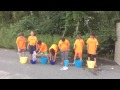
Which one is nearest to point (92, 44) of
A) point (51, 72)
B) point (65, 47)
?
point (65, 47)

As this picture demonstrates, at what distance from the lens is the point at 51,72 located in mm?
12469

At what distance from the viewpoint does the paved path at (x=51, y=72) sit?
11.6 metres

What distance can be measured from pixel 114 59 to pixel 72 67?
335 cm

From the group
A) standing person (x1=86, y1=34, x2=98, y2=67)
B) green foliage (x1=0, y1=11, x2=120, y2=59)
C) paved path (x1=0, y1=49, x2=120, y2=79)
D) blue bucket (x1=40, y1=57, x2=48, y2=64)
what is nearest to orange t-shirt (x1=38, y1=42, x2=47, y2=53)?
blue bucket (x1=40, y1=57, x2=48, y2=64)

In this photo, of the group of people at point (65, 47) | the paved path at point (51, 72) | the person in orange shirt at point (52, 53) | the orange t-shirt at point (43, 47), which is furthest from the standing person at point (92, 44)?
the orange t-shirt at point (43, 47)

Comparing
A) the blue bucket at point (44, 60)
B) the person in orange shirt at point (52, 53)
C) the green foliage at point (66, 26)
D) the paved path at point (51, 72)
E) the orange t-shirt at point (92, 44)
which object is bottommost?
the paved path at point (51, 72)

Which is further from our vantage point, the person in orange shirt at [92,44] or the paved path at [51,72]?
the person in orange shirt at [92,44]

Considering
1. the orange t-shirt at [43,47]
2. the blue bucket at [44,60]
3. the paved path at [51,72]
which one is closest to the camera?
the paved path at [51,72]

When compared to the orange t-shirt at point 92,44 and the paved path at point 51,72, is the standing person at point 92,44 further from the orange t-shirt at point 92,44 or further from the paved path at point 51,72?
the paved path at point 51,72

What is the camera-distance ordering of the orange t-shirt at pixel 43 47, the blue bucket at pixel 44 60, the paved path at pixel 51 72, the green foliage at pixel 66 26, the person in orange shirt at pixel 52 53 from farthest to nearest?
the green foliage at pixel 66 26 → the orange t-shirt at pixel 43 47 → the blue bucket at pixel 44 60 → the person in orange shirt at pixel 52 53 → the paved path at pixel 51 72

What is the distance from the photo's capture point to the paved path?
11.6 metres

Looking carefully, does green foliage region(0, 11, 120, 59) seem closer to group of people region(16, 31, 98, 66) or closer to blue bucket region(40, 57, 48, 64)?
group of people region(16, 31, 98, 66)

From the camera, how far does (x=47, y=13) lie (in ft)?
68.1

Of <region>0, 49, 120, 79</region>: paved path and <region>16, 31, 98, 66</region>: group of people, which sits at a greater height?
<region>16, 31, 98, 66</region>: group of people
